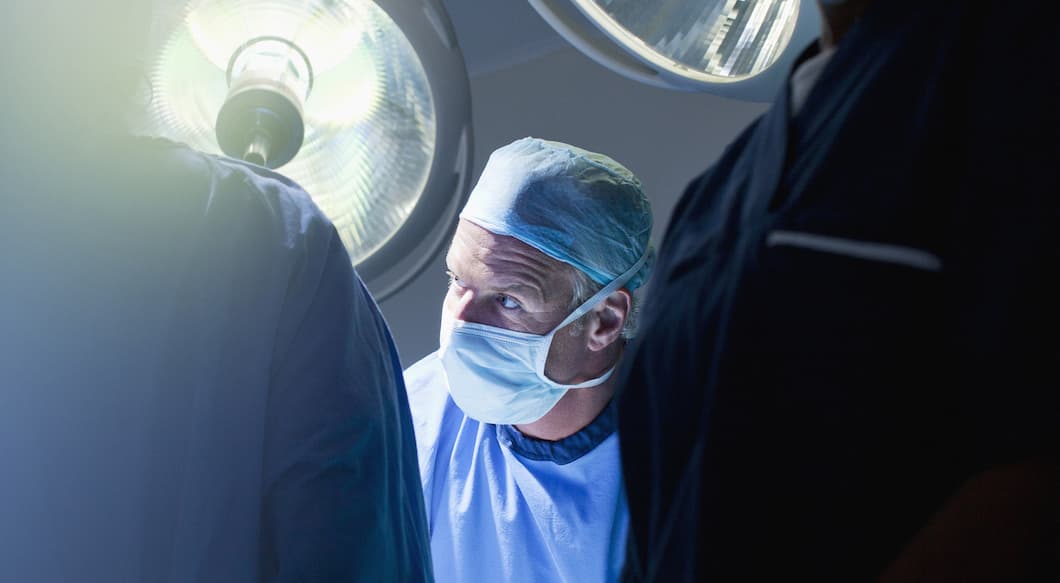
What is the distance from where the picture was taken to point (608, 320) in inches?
63.4

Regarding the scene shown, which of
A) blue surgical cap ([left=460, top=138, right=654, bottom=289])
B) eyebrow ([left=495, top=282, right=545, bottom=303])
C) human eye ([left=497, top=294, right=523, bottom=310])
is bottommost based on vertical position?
human eye ([left=497, top=294, right=523, bottom=310])

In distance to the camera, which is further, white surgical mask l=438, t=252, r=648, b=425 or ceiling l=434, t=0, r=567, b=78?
ceiling l=434, t=0, r=567, b=78

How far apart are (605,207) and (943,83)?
93cm


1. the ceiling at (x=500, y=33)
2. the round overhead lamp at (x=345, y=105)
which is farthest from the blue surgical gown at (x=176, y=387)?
the ceiling at (x=500, y=33)

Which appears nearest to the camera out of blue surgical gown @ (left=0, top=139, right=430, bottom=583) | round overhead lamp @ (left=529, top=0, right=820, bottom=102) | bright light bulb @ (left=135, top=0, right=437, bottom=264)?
blue surgical gown @ (left=0, top=139, right=430, bottom=583)

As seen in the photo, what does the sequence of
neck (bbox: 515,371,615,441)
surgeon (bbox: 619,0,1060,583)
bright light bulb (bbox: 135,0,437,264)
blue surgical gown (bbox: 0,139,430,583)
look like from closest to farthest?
1. surgeon (bbox: 619,0,1060,583)
2. blue surgical gown (bbox: 0,139,430,583)
3. bright light bulb (bbox: 135,0,437,264)
4. neck (bbox: 515,371,615,441)

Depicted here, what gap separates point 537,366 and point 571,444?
14 centimetres

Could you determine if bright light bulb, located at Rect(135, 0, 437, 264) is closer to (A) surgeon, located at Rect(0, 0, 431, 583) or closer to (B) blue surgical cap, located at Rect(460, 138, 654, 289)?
(A) surgeon, located at Rect(0, 0, 431, 583)

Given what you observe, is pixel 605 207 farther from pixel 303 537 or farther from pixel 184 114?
pixel 303 537

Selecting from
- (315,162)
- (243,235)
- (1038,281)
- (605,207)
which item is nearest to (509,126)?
(605,207)

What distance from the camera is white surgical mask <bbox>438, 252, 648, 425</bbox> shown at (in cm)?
151

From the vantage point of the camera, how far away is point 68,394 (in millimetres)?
741

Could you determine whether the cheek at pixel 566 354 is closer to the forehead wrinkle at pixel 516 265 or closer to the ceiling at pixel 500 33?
the forehead wrinkle at pixel 516 265

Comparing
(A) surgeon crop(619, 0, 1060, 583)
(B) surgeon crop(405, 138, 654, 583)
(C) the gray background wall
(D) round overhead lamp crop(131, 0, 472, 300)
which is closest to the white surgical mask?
(B) surgeon crop(405, 138, 654, 583)
